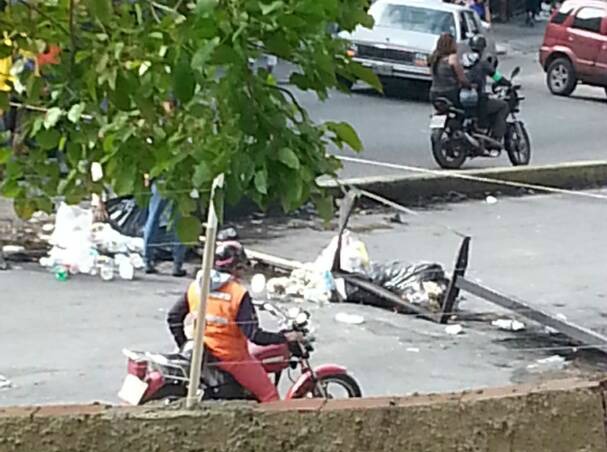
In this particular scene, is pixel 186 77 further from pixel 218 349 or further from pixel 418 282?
pixel 418 282

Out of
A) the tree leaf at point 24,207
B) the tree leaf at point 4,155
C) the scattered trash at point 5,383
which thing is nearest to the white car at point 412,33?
the scattered trash at point 5,383

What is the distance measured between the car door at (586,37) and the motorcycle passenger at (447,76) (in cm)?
828

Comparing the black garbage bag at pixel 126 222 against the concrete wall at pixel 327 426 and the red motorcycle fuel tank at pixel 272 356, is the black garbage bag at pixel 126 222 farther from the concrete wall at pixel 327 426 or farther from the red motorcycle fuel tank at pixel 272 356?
the concrete wall at pixel 327 426

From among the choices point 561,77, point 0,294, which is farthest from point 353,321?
point 561,77

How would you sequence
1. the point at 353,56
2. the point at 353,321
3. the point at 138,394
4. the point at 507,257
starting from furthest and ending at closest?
the point at 507,257 → the point at 353,321 → the point at 138,394 → the point at 353,56

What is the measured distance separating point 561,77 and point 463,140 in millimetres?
9857

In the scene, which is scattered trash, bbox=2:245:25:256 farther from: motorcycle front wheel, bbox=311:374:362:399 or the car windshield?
the car windshield

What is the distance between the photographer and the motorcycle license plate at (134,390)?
689 centimetres

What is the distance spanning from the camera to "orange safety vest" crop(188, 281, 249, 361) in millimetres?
7121

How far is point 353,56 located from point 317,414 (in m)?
1.01

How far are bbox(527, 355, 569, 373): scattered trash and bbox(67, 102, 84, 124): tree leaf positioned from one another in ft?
20.2

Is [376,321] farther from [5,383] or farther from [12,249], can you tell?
[12,249]

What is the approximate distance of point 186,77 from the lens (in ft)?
9.59

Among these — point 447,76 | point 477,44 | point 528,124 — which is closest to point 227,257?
point 447,76
